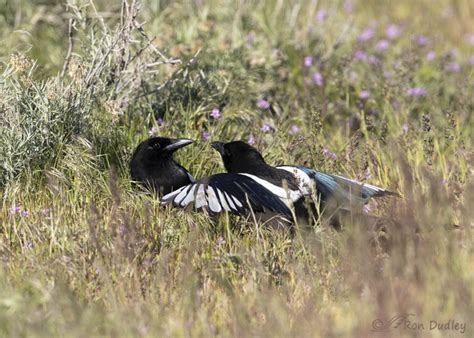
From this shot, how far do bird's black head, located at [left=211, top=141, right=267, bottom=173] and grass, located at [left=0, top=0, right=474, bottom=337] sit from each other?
0.32 m

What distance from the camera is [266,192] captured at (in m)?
4.30

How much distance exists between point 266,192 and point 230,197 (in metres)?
0.16

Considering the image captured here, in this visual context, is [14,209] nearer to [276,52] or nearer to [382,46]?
[276,52]

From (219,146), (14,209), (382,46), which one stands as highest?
(382,46)

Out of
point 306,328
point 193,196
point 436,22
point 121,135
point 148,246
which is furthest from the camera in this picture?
point 436,22

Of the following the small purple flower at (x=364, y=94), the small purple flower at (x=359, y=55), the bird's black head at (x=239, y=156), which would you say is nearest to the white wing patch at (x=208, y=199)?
the bird's black head at (x=239, y=156)

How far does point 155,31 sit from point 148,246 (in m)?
3.15

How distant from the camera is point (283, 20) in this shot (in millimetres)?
7594

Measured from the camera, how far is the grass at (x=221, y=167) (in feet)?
10.2

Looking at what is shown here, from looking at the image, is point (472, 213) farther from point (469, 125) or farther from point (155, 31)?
point (155, 31)

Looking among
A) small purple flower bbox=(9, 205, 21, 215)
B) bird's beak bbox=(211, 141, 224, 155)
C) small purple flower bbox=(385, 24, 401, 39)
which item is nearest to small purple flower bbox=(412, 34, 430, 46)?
small purple flower bbox=(385, 24, 401, 39)

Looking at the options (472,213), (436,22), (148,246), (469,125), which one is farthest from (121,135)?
(436,22)

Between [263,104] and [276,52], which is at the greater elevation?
[276,52]

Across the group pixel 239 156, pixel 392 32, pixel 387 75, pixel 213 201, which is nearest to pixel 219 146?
pixel 239 156
